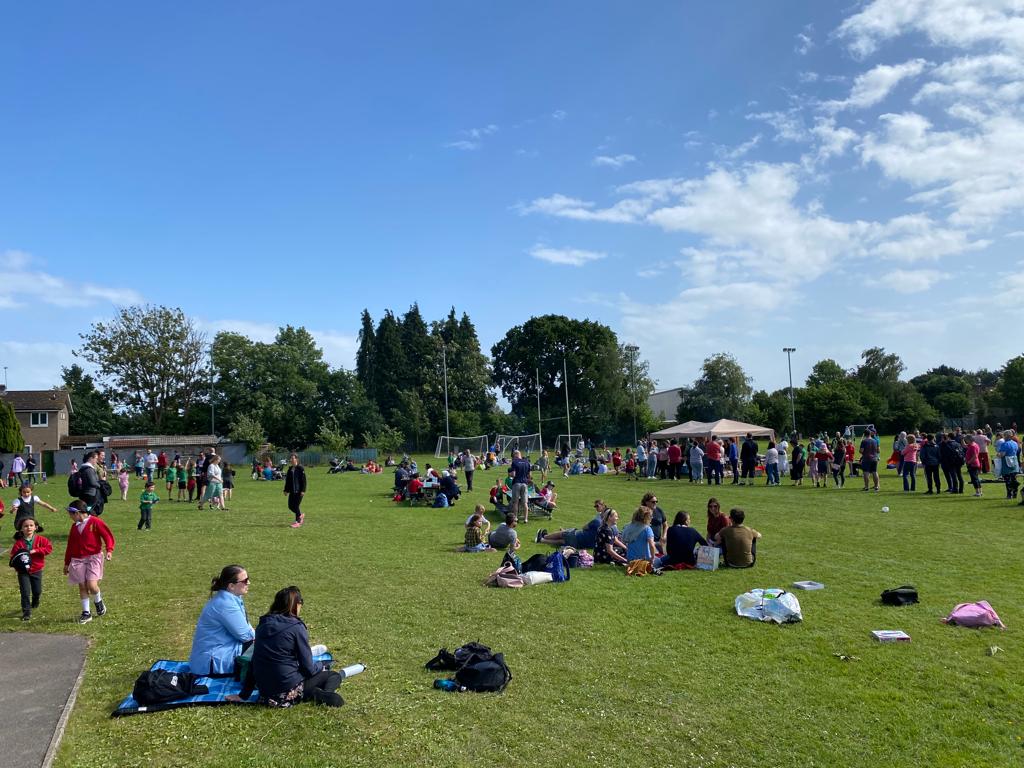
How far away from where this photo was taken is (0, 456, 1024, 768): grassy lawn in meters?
5.06

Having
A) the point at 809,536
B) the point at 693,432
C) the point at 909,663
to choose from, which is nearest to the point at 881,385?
the point at 693,432

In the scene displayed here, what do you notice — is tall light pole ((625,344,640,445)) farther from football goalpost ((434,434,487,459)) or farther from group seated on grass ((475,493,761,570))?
group seated on grass ((475,493,761,570))

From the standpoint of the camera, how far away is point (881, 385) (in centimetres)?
9162

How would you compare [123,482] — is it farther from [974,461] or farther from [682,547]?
[974,461]

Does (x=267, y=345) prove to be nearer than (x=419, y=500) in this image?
No

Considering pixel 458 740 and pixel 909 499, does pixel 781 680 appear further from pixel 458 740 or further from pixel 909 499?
pixel 909 499

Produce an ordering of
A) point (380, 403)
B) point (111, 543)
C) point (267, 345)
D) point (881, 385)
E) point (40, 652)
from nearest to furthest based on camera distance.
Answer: point (40, 652) < point (111, 543) < point (267, 345) < point (380, 403) < point (881, 385)

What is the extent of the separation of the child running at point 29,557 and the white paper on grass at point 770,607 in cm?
852

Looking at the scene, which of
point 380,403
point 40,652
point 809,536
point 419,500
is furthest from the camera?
point 380,403

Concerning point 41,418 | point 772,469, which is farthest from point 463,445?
point 41,418

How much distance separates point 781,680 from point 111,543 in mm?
8079

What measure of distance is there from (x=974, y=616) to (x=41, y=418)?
6840 cm

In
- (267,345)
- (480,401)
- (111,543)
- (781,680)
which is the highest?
(267,345)

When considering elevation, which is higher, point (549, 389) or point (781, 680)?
point (549, 389)
